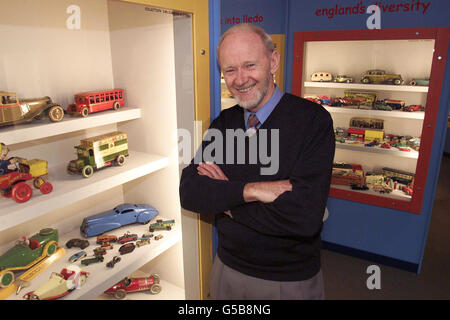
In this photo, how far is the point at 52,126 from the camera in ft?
4.46

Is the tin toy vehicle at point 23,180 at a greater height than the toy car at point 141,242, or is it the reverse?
the tin toy vehicle at point 23,180

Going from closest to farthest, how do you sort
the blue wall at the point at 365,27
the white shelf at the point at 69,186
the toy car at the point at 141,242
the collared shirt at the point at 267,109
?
the white shelf at the point at 69,186 → the collared shirt at the point at 267,109 → the toy car at the point at 141,242 → the blue wall at the point at 365,27

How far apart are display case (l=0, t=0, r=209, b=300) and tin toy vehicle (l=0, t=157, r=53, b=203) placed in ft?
0.10

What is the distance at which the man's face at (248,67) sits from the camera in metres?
1.40

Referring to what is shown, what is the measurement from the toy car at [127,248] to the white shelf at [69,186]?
31 cm

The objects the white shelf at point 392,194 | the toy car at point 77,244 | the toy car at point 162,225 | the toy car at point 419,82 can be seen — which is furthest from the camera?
the white shelf at point 392,194

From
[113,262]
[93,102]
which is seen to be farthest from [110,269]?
[93,102]

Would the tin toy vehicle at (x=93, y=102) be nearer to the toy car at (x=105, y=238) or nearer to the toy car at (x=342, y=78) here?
the toy car at (x=105, y=238)

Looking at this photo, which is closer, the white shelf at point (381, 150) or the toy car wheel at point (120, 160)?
the toy car wheel at point (120, 160)

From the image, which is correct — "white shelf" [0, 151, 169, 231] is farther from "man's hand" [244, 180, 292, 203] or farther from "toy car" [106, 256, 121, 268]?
"man's hand" [244, 180, 292, 203]

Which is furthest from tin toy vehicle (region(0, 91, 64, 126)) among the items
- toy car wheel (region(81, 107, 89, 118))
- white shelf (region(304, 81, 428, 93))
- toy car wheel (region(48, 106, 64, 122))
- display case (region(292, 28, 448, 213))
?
white shelf (region(304, 81, 428, 93))

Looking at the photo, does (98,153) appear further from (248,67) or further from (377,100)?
(377,100)

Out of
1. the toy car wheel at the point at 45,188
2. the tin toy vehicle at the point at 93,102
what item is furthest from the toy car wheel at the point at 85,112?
the toy car wheel at the point at 45,188
